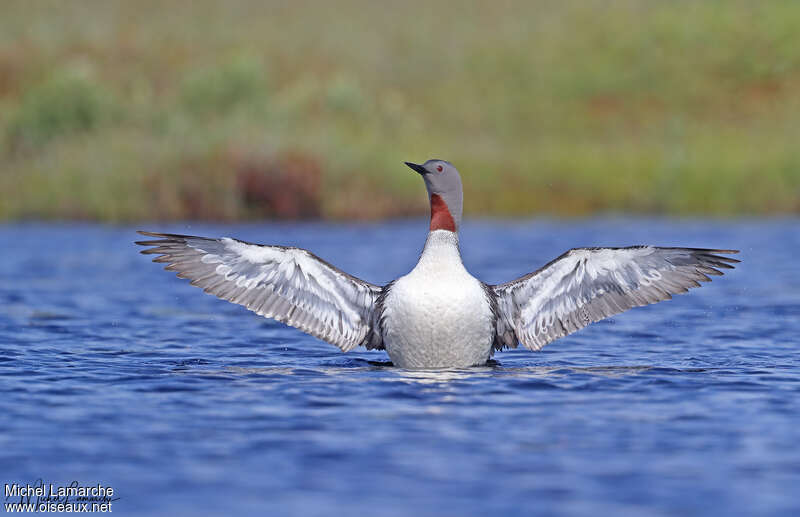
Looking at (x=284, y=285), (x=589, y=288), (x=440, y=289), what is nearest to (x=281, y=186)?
(x=284, y=285)

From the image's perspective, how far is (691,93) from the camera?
48.5m

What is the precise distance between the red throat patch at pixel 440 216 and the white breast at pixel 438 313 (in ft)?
0.24

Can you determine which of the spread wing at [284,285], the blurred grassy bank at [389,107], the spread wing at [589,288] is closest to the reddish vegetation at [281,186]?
Answer: the blurred grassy bank at [389,107]

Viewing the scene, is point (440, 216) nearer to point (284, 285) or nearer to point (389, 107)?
point (284, 285)

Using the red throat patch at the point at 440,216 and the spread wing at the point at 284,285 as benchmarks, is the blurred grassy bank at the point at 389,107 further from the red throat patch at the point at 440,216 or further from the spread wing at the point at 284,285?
the red throat patch at the point at 440,216

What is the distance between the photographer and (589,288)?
29.6ft

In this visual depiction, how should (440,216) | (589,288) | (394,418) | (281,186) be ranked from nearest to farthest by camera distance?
(394,418) < (440,216) < (589,288) < (281,186)

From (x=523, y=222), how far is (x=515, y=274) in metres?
9.93

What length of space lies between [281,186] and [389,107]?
38.6 feet

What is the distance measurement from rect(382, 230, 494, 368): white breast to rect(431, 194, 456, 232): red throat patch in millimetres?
72

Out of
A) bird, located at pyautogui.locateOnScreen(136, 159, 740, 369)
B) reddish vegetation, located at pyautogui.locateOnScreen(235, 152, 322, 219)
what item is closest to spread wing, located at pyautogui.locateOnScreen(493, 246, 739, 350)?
bird, located at pyautogui.locateOnScreen(136, 159, 740, 369)

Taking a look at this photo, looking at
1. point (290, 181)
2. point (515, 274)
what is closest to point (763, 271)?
point (515, 274)

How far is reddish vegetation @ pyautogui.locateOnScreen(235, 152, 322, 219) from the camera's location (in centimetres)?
2473

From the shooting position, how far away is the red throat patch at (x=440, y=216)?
8.56m
